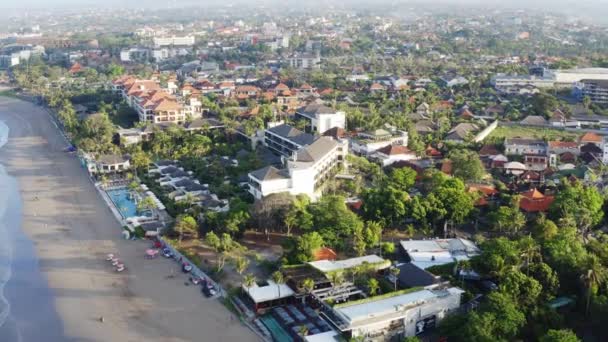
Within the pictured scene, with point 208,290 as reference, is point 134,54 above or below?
below

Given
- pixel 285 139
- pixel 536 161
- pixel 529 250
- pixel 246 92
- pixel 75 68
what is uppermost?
pixel 529 250

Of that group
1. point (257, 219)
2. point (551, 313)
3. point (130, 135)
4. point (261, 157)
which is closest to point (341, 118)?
point (261, 157)

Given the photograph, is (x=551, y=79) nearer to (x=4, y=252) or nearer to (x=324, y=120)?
(x=324, y=120)

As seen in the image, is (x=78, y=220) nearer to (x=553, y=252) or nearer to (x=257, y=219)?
(x=257, y=219)

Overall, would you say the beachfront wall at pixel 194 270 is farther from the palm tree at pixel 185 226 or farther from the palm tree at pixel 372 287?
the palm tree at pixel 372 287

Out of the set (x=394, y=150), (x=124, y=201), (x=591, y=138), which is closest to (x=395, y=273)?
(x=124, y=201)

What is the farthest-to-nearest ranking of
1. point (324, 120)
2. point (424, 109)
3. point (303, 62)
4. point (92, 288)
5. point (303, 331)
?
point (303, 62), point (424, 109), point (324, 120), point (92, 288), point (303, 331)
